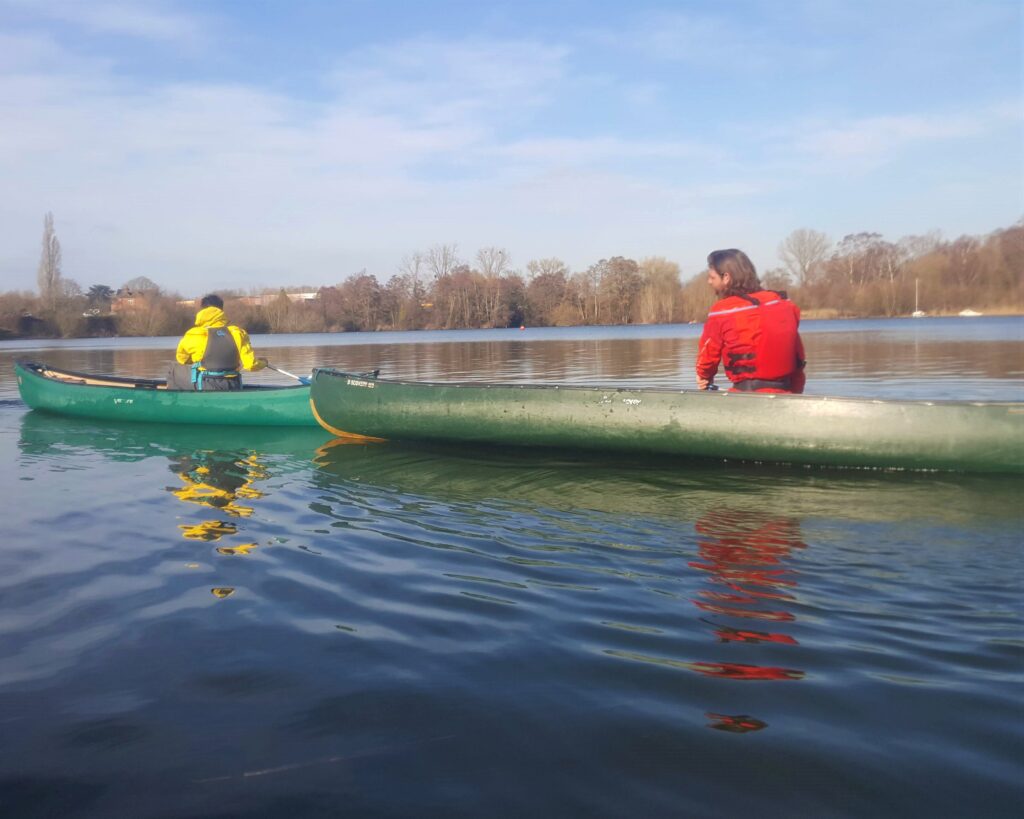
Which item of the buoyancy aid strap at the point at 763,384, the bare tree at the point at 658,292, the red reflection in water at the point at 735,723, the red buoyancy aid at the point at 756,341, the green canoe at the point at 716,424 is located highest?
the bare tree at the point at 658,292

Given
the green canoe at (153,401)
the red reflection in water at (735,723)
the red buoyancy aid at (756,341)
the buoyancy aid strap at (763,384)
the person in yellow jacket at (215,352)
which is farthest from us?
the person in yellow jacket at (215,352)

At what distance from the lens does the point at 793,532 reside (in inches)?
172

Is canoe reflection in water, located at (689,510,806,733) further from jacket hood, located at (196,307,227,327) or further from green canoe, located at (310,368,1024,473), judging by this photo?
jacket hood, located at (196,307,227,327)

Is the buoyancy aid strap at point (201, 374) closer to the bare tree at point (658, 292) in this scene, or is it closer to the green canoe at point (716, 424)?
the green canoe at point (716, 424)

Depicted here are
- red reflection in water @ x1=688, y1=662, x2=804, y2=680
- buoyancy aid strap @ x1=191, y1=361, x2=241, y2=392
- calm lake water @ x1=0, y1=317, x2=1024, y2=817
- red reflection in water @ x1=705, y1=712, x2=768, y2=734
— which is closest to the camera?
calm lake water @ x1=0, y1=317, x2=1024, y2=817

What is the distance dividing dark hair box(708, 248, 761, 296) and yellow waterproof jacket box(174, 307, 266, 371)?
5.65 metres

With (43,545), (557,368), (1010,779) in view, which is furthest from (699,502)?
(557,368)

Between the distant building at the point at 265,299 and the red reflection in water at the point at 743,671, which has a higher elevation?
the distant building at the point at 265,299

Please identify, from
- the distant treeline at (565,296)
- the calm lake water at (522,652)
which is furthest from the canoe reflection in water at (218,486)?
the distant treeline at (565,296)

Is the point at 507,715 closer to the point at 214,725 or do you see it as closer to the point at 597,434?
the point at 214,725

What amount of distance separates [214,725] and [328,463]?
4835 millimetres

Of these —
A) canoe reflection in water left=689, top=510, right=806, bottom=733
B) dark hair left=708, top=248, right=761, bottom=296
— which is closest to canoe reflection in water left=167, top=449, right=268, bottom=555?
canoe reflection in water left=689, top=510, right=806, bottom=733

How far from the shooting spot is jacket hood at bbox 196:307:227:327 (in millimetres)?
9320

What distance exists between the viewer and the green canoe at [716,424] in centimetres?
562
